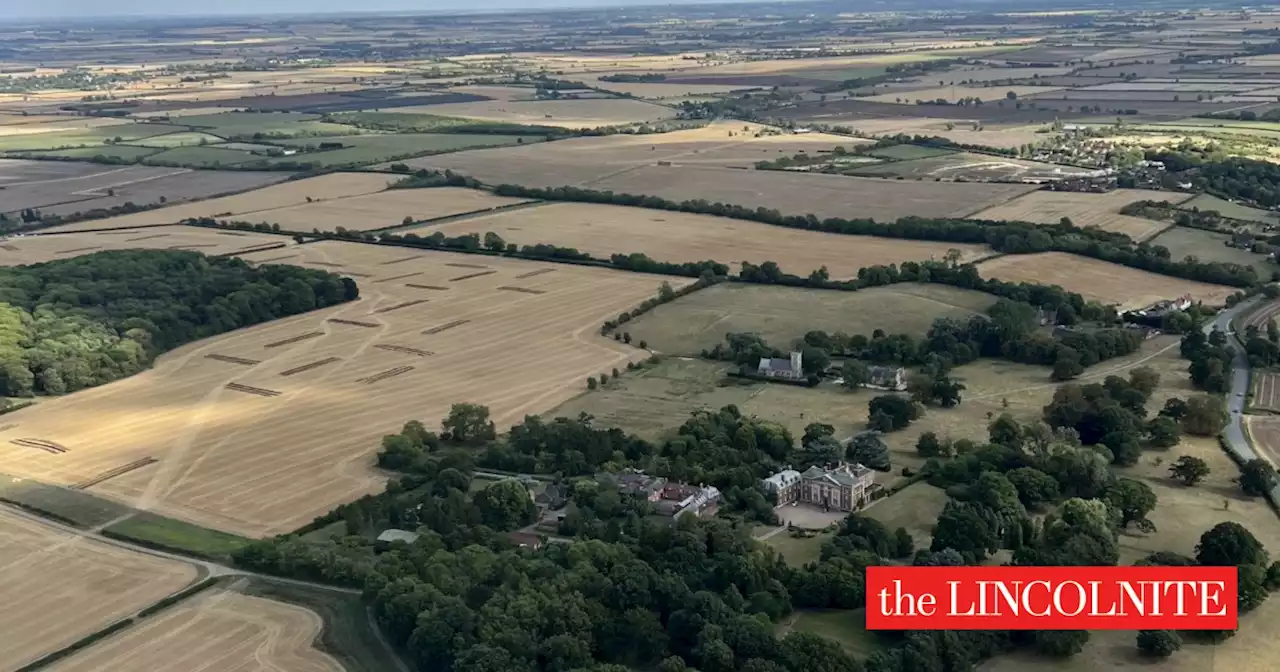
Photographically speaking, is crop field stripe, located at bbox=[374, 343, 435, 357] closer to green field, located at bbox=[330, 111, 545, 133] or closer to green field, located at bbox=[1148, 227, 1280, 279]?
green field, located at bbox=[1148, 227, 1280, 279]

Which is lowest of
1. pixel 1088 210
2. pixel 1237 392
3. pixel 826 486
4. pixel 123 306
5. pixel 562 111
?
pixel 1237 392

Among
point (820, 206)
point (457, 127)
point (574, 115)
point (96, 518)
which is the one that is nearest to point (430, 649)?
point (96, 518)

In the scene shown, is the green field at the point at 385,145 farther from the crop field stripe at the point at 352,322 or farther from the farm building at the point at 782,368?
the farm building at the point at 782,368

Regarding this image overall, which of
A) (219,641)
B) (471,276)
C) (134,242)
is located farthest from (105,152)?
(219,641)

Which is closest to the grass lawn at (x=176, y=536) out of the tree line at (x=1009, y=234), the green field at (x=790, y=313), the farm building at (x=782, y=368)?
the farm building at (x=782, y=368)

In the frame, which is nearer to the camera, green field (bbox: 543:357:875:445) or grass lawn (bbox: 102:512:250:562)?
grass lawn (bbox: 102:512:250:562)

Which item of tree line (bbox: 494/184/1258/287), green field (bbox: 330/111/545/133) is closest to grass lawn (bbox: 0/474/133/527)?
tree line (bbox: 494/184/1258/287)

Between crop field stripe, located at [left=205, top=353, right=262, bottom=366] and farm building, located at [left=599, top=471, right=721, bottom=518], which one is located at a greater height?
farm building, located at [left=599, top=471, right=721, bottom=518]

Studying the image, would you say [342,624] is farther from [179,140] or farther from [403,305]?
[179,140]
